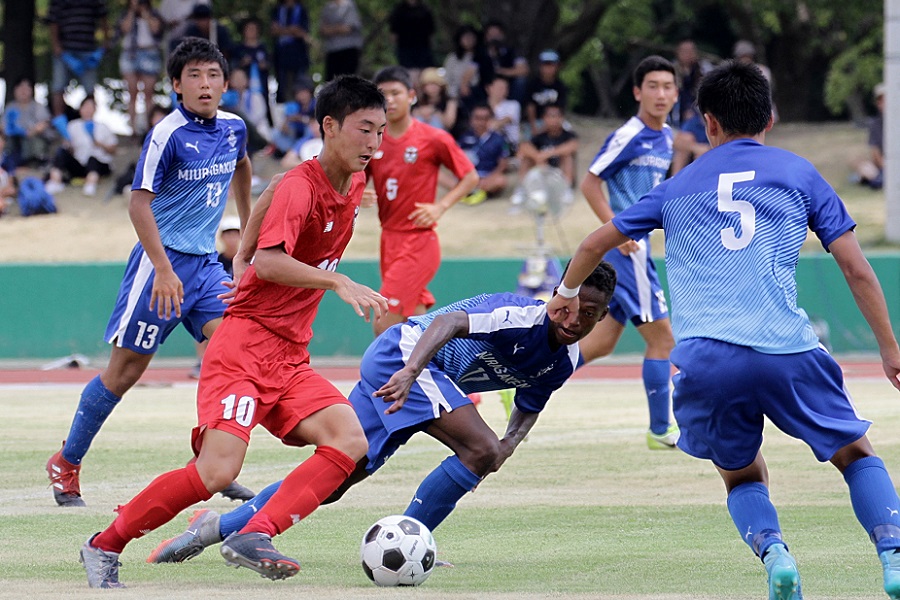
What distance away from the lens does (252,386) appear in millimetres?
5656

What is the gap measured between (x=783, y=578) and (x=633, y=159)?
5816 millimetres

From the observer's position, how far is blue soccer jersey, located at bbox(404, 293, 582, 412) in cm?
616

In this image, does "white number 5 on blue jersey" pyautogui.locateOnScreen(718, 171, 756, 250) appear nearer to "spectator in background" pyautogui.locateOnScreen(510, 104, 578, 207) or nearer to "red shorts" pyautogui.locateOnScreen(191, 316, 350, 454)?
"red shorts" pyautogui.locateOnScreen(191, 316, 350, 454)

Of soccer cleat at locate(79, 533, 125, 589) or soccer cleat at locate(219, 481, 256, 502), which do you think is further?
soccer cleat at locate(219, 481, 256, 502)

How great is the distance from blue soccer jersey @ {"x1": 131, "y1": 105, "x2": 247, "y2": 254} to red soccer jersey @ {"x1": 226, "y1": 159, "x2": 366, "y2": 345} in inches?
81.4

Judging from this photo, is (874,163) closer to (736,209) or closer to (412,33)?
(412,33)

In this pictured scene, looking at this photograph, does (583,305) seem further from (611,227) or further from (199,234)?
(199,234)

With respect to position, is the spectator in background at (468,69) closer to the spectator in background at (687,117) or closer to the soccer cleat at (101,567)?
the spectator in background at (687,117)

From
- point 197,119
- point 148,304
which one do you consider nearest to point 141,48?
point 197,119

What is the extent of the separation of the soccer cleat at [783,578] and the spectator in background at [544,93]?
1635 centimetres

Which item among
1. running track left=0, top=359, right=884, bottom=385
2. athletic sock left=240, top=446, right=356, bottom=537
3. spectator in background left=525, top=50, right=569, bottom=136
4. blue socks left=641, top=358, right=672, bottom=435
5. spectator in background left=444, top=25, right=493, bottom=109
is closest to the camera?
athletic sock left=240, top=446, right=356, bottom=537

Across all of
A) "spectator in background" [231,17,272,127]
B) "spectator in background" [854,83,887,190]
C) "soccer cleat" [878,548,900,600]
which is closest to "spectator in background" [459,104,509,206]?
"spectator in background" [231,17,272,127]

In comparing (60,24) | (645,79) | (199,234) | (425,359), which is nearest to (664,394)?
(645,79)

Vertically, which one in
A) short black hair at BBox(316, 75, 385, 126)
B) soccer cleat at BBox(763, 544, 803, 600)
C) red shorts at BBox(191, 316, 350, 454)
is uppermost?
short black hair at BBox(316, 75, 385, 126)
